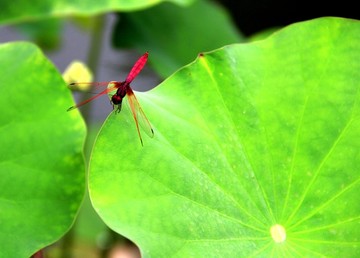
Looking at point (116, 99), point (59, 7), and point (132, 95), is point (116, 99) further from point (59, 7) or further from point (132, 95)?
point (59, 7)

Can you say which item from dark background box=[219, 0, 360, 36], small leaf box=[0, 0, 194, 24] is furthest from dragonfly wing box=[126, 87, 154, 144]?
dark background box=[219, 0, 360, 36]

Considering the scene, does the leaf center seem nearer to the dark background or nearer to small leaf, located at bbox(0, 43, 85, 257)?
small leaf, located at bbox(0, 43, 85, 257)

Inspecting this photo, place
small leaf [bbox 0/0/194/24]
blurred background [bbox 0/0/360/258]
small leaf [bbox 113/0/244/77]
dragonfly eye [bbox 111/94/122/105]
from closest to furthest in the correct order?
dragonfly eye [bbox 111/94/122/105], small leaf [bbox 0/0/194/24], small leaf [bbox 113/0/244/77], blurred background [bbox 0/0/360/258]

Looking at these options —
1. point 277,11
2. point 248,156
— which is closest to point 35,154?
point 248,156

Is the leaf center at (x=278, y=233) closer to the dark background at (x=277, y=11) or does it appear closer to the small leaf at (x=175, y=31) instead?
the small leaf at (x=175, y=31)

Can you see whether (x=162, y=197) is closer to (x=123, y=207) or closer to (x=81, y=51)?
(x=123, y=207)

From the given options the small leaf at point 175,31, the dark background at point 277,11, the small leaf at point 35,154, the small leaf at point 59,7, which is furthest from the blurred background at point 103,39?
the small leaf at point 35,154

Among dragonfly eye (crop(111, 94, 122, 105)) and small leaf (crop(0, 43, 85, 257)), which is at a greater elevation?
dragonfly eye (crop(111, 94, 122, 105))
